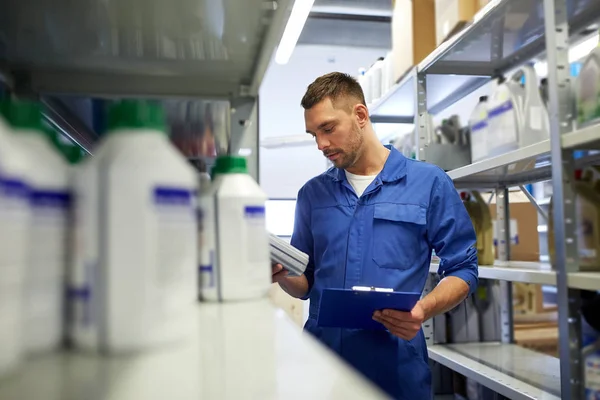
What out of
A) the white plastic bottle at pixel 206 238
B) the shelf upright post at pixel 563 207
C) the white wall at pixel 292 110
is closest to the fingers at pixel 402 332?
the shelf upright post at pixel 563 207

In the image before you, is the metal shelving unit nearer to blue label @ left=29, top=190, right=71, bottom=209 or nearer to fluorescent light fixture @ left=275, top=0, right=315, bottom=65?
fluorescent light fixture @ left=275, top=0, right=315, bottom=65

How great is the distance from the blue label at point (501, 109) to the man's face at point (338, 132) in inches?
26.0

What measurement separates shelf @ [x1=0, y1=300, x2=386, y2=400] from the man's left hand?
1057mm

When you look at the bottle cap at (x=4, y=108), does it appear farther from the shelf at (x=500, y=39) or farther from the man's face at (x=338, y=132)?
the shelf at (x=500, y=39)

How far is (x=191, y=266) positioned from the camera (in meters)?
0.46

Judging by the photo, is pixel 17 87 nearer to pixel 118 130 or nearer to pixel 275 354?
pixel 118 130

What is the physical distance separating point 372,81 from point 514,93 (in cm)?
156

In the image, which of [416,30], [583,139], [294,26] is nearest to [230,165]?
[583,139]

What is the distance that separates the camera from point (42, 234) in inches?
15.8

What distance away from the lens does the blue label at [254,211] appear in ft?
2.02

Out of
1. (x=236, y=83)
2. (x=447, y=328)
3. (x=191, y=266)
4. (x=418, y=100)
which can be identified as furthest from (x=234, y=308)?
(x=447, y=328)

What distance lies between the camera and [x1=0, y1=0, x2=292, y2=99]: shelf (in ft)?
2.02

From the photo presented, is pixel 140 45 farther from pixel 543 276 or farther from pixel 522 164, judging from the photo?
pixel 522 164

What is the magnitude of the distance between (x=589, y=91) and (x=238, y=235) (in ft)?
4.75
